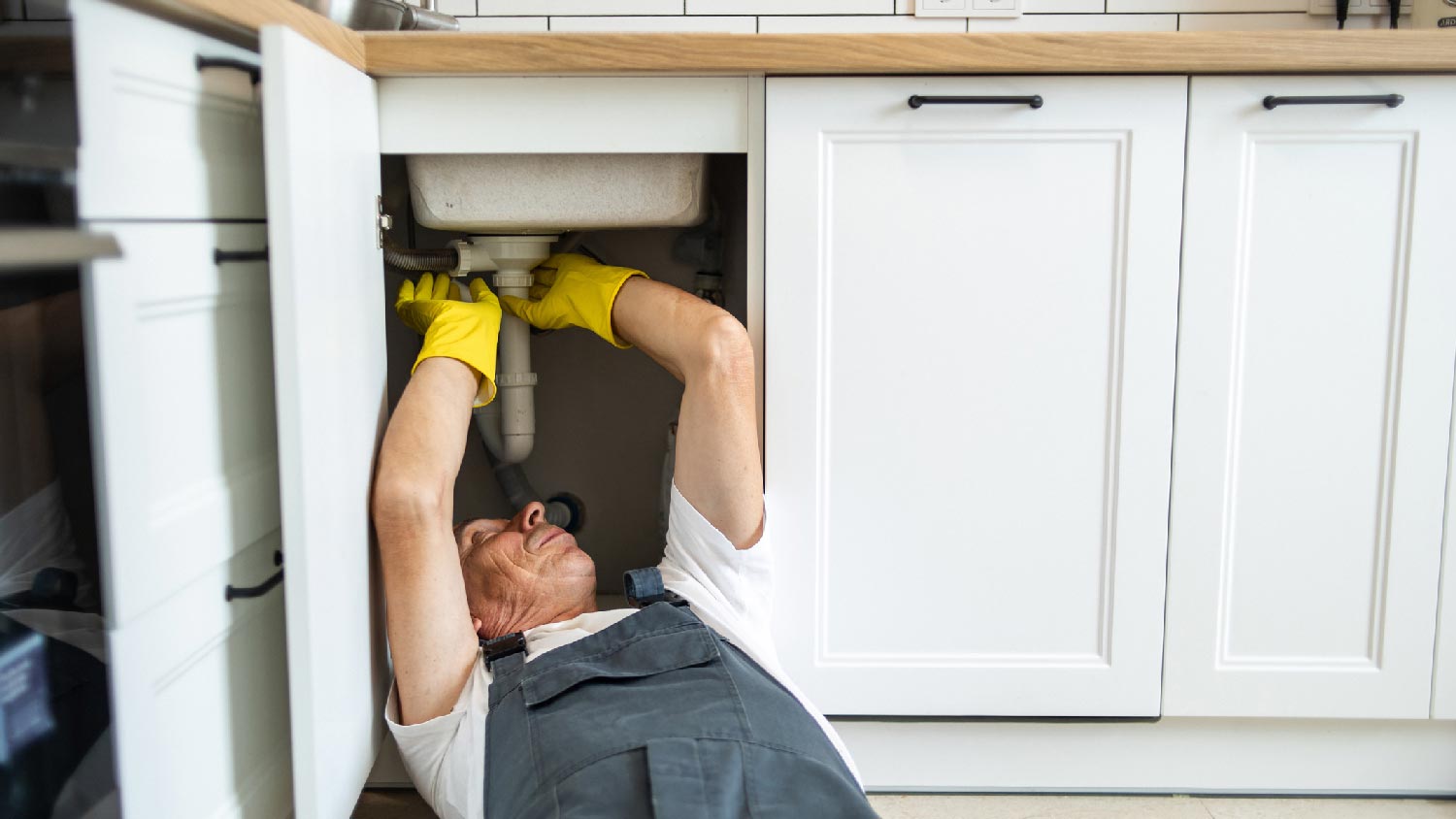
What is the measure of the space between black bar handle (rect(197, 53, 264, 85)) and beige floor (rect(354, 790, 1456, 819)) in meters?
0.91

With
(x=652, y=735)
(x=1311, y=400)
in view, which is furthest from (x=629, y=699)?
(x=1311, y=400)

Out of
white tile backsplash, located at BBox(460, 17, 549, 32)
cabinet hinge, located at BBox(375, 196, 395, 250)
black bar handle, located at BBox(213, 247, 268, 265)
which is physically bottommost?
black bar handle, located at BBox(213, 247, 268, 265)

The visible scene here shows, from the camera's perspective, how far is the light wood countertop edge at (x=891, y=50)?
1.36 metres

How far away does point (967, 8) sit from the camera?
1.93 meters

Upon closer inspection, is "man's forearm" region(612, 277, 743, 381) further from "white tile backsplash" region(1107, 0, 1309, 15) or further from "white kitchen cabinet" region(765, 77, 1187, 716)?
"white tile backsplash" region(1107, 0, 1309, 15)

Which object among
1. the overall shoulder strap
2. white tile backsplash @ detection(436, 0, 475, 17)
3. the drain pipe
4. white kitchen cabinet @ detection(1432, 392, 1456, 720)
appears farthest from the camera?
white tile backsplash @ detection(436, 0, 475, 17)

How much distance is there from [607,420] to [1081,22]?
1029 millimetres

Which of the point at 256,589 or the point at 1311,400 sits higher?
the point at 1311,400

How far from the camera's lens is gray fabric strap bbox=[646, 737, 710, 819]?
1015 millimetres

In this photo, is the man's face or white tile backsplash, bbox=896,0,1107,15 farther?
white tile backsplash, bbox=896,0,1107,15

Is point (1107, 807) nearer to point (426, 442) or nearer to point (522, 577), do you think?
point (522, 577)

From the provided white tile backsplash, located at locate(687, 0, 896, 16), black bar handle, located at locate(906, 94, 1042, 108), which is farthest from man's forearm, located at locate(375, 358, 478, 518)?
white tile backsplash, located at locate(687, 0, 896, 16)

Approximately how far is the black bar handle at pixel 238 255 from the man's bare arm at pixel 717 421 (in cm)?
Result: 50

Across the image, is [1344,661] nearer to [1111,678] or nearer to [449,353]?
[1111,678]
